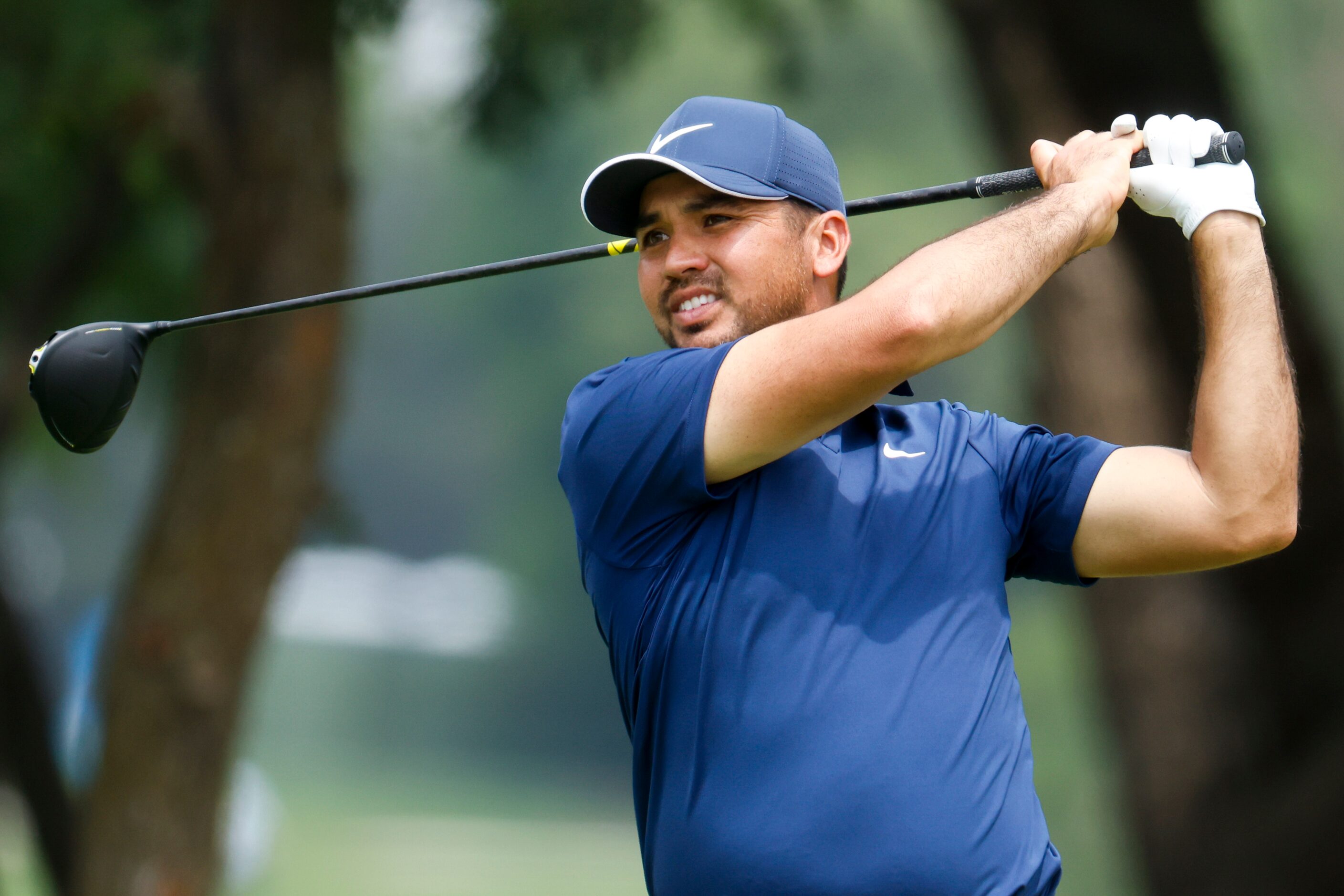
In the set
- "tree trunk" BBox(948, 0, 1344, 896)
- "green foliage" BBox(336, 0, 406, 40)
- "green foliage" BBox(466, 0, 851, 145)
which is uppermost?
"green foliage" BBox(336, 0, 406, 40)

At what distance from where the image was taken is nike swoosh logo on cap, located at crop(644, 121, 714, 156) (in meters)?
2.66

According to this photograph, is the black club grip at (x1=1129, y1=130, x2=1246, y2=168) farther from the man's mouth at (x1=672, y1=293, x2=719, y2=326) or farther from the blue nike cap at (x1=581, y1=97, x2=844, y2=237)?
the man's mouth at (x1=672, y1=293, x2=719, y2=326)

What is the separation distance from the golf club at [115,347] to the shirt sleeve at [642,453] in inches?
20.0

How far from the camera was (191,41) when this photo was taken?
7191mm

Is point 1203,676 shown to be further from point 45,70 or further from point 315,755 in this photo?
point 315,755

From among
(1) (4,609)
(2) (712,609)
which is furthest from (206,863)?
(2) (712,609)

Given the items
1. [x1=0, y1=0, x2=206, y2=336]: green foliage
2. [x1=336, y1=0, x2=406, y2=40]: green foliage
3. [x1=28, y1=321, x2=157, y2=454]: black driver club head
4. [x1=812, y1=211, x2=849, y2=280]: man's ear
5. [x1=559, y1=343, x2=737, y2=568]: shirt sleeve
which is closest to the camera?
[x1=559, y1=343, x2=737, y2=568]: shirt sleeve

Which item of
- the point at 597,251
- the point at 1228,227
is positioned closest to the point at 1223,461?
the point at 1228,227

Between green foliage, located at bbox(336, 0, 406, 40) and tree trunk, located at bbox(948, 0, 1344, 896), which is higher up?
green foliage, located at bbox(336, 0, 406, 40)

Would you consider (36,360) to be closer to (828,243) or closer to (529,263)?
(529,263)

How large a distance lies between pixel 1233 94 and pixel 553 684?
40654mm

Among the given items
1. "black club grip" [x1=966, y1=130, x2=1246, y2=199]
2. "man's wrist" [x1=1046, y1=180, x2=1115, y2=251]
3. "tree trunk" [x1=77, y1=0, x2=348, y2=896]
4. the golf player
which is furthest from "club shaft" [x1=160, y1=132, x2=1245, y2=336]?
"tree trunk" [x1=77, y1=0, x2=348, y2=896]

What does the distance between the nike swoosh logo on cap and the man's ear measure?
27cm

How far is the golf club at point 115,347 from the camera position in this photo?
2857 millimetres
